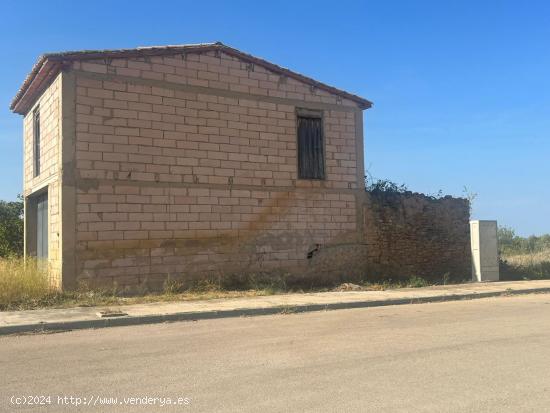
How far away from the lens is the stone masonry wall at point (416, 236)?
18719 mm

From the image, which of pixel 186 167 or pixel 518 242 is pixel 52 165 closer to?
pixel 186 167

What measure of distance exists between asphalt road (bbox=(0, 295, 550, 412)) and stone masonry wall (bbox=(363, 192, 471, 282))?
27.2 feet

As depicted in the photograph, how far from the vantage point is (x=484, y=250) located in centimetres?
1938

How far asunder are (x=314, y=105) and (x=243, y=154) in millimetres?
3001

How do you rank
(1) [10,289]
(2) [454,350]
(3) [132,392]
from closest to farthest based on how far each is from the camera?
(3) [132,392], (2) [454,350], (1) [10,289]

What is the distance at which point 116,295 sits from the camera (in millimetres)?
14031

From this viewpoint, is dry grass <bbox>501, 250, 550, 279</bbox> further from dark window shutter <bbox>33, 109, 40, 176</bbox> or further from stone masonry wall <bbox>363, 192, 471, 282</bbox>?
dark window shutter <bbox>33, 109, 40, 176</bbox>

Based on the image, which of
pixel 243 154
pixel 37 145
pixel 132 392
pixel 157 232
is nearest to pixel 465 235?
pixel 243 154

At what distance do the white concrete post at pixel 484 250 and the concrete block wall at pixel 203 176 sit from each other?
167 inches

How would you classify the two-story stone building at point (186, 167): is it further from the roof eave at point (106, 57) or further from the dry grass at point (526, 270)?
the dry grass at point (526, 270)

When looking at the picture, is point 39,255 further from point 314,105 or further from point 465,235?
point 465,235

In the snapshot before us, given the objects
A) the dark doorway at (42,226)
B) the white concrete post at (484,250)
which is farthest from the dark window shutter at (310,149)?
the dark doorway at (42,226)

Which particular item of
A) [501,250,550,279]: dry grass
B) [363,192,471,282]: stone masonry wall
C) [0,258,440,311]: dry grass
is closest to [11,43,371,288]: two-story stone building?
[0,258,440,311]: dry grass

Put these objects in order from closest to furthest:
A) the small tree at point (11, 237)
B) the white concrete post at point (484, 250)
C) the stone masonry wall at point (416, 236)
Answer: the stone masonry wall at point (416, 236), the white concrete post at point (484, 250), the small tree at point (11, 237)
